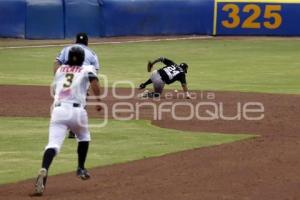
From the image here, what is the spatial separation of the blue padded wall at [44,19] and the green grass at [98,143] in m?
20.7

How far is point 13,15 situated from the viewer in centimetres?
3869

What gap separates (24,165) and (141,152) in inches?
82.4

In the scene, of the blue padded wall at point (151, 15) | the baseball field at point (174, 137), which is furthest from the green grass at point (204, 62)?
the blue padded wall at point (151, 15)

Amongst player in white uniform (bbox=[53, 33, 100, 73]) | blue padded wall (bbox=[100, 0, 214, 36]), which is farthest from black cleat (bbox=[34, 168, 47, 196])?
blue padded wall (bbox=[100, 0, 214, 36])

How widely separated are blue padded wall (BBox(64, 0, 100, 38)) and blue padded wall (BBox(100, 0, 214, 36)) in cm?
51

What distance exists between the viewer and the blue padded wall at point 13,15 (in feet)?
127

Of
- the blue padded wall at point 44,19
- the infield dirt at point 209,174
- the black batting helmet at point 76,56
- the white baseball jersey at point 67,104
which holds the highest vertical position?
the blue padded wall at point 44,19

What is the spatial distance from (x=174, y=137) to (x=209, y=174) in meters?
4.08

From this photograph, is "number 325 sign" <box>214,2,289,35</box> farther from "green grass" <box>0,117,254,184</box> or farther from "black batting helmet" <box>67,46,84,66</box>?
"black batting helmet" <box>67,46,84,66</box>

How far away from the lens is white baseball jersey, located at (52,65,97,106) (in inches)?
424

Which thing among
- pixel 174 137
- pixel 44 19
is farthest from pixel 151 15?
pixel 174 137

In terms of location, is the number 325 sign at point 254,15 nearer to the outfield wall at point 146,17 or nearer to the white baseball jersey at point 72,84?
the outfield wall at point 146,17

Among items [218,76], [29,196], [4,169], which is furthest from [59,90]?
[218,76]

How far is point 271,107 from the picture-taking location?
68.2ft
